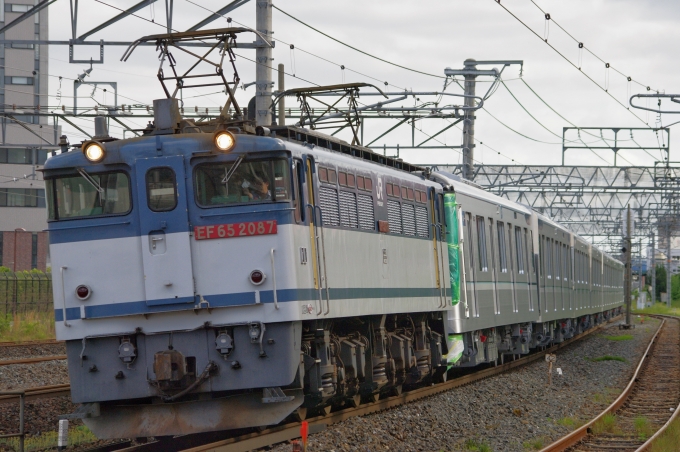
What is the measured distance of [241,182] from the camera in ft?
36.8

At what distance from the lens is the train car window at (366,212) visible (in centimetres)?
1355

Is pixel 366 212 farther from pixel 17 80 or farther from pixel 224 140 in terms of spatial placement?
pixel 17 80

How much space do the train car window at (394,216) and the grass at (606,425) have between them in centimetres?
390

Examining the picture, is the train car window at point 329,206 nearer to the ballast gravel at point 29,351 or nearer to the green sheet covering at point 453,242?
the green sheet covering at point 453,242

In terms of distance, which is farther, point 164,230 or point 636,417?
point 636,417

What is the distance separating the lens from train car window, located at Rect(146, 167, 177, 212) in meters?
11.2

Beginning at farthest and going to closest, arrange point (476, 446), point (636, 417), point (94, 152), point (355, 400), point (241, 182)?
point (636, 417)
point (355, 400)
point (476, 446)
point (94, 152)
point (241, 182)

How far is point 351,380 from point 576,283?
22554 mm

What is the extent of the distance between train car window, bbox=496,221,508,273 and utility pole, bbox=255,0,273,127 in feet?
23.2

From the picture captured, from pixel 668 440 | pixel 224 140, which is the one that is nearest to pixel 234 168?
pixel 224 140

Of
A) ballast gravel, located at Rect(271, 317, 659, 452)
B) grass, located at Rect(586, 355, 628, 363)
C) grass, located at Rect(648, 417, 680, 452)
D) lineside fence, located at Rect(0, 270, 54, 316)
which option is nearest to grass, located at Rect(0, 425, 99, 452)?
ballast gravel, located at Rect(271, 317, 659, 452)

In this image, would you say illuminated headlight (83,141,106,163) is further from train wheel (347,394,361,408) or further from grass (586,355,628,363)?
grass (586,355,628,363)

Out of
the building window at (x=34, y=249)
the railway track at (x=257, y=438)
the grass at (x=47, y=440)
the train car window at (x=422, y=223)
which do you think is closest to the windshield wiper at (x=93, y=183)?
the railway track at (x=257, y=438)

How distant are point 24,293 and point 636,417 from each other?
26.5 metres
